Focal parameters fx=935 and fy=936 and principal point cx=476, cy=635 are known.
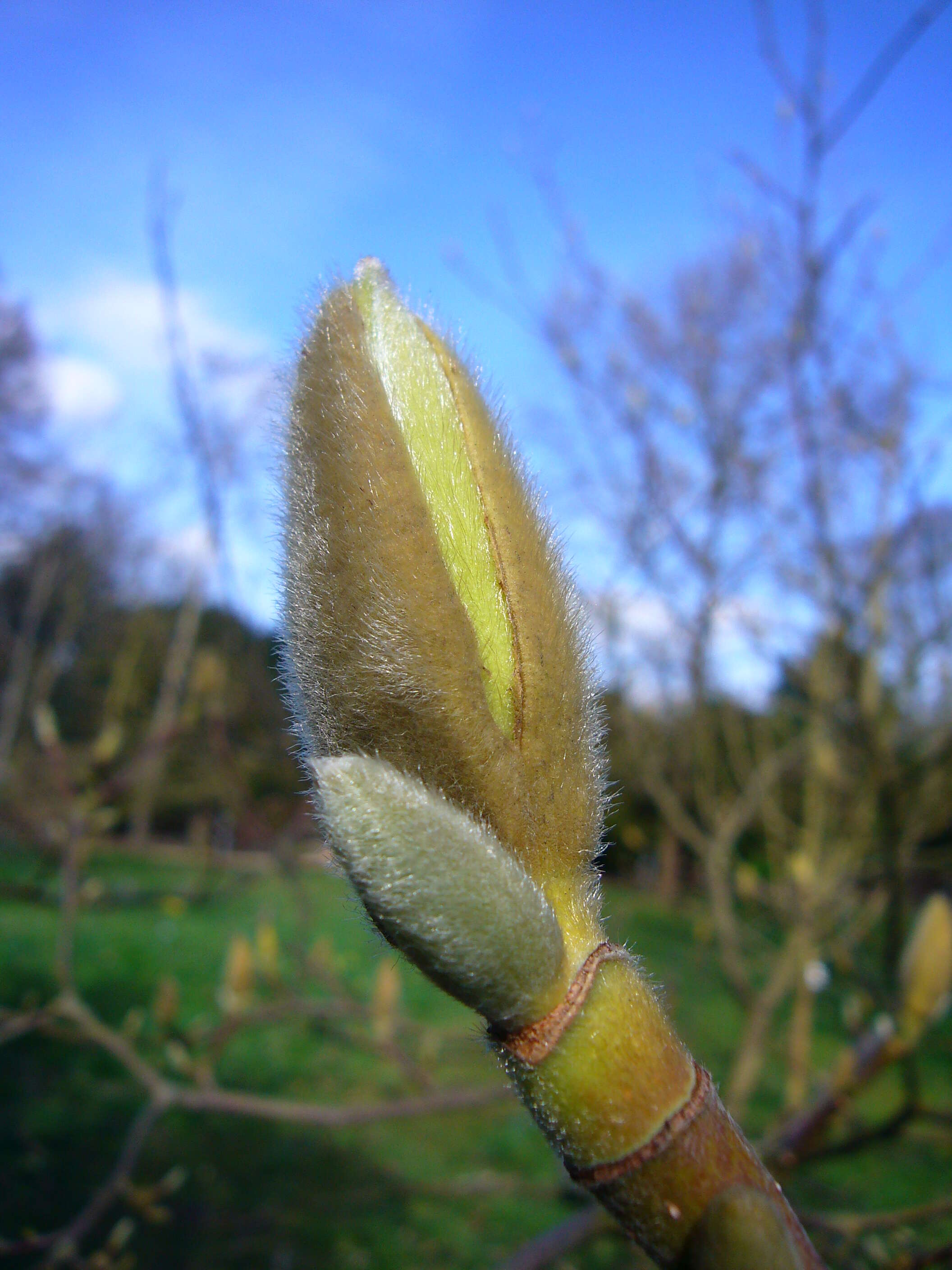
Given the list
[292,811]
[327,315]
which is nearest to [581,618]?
[327,315]

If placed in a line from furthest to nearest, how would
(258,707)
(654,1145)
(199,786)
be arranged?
(199,786), (258,707), (654,1145)

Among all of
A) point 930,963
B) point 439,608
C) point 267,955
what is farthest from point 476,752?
point 267,955

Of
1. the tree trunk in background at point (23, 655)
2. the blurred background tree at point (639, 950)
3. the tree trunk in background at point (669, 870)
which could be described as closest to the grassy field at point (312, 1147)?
the blurred background tree at point (639, 950)

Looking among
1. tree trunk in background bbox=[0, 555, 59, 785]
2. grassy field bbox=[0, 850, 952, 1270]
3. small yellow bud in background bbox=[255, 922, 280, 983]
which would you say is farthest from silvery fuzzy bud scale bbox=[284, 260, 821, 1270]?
tree trunk in background bbox=[0, 555, 59, 785]

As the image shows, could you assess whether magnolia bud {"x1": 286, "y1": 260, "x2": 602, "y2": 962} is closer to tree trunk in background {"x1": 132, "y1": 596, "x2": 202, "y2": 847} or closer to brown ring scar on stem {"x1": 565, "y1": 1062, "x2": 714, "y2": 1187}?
brown ring scar on stem {"x1": 565, "y1": 1062, "x2": 714, "y2": 1187}

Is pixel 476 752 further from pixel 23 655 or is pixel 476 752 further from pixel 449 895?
pixel 23 655

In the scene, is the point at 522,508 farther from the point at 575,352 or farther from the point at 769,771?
the point at 769,771

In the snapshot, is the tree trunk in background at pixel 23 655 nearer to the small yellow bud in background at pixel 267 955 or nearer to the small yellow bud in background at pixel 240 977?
the small yellow bud in background at pixel 267 955
